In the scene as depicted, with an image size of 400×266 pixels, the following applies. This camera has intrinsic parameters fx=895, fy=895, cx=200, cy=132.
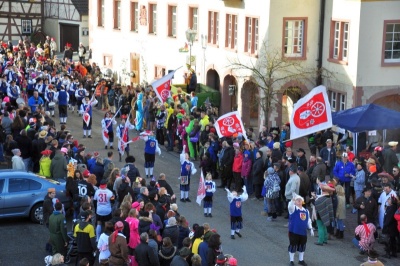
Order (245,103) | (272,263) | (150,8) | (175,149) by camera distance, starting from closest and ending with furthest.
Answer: (272,263)
(175,149)
(245,103)
(150,8)

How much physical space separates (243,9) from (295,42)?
10.2 ft

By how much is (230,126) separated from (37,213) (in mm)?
7026

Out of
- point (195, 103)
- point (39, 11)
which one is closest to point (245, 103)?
point (195, 103)

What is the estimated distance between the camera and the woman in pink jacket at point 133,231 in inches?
720

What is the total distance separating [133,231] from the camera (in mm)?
18391

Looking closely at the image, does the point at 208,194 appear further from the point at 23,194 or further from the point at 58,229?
the point at 58,229

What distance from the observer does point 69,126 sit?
116 ft

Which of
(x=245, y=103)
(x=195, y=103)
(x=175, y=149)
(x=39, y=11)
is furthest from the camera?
(x=39, y=11)

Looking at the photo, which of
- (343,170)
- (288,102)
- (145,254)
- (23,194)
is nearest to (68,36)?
(288,102)

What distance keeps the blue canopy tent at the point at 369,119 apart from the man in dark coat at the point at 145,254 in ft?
35.4

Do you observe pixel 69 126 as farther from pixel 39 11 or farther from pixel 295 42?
pixel 39 11

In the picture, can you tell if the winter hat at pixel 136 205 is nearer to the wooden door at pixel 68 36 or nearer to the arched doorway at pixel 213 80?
the arched doorway at pixel 213 80

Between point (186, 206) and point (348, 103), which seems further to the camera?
point (348, 103)

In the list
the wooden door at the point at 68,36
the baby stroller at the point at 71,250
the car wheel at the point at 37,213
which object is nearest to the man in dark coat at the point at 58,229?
the baby stroller at the point at 71,250
